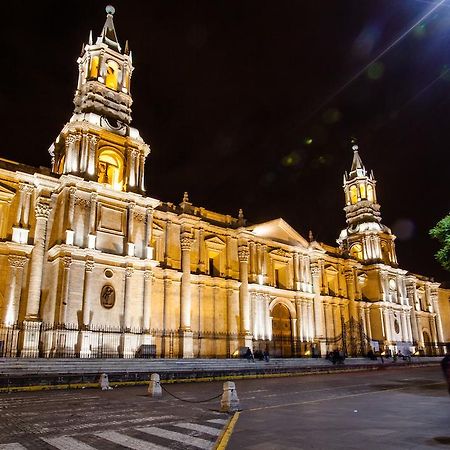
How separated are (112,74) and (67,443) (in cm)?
3234

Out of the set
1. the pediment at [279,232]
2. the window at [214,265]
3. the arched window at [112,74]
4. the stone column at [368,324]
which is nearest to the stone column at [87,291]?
the window at [214,265]

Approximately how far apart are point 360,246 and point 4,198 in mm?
42002

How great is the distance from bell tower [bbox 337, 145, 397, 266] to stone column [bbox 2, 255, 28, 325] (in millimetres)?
36225

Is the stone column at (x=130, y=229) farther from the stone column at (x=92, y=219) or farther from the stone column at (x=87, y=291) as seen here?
the stone column at (x=87, y=291)

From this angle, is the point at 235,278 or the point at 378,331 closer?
the point at 235,278

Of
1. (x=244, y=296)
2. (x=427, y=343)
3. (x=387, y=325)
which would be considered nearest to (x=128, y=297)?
(x=244, y=296)

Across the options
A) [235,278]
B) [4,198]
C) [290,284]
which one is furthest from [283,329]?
[4,198]

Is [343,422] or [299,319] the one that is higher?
[299,319]

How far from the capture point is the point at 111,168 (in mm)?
31641

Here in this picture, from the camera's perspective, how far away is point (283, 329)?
40.5 metres

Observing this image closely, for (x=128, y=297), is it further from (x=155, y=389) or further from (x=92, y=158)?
(x=155, y=389)

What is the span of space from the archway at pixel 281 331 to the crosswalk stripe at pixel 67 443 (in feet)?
106

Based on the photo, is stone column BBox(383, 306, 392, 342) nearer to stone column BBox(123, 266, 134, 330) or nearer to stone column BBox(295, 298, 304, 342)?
stone column BBox(295, 298, 304, 342)

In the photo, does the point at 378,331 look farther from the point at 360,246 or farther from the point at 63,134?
the point at 63,134
